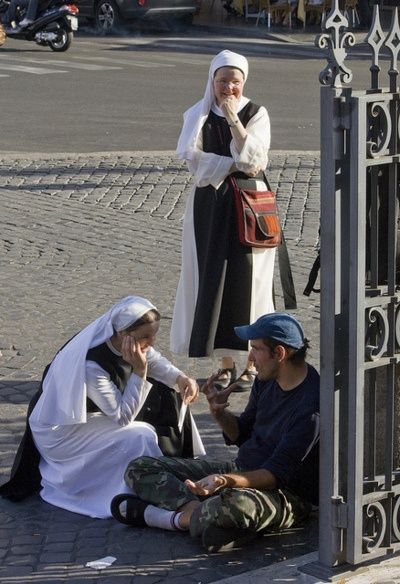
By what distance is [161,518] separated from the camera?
17.6 feet

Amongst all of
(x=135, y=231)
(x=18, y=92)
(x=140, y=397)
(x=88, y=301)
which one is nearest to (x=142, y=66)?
(x=18, y=92)

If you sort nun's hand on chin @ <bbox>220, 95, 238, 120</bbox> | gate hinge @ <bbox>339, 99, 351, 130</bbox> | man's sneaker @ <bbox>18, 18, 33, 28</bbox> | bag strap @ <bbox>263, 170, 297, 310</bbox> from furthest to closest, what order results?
1. man's sneaker @ <bbox>18, 18, 33, 28</bbox>
2. bag strap @ <bbox>263, 170, 297, 310</bbox>
3. nun's hand on chin @ <bbox>220, 95, 238, 120</bbox>
4. gate hinge @ <bbox>339, 99, 351, 130</bbox>

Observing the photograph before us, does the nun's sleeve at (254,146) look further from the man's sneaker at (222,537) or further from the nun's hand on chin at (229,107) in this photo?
the man's sneaker at (222,537)

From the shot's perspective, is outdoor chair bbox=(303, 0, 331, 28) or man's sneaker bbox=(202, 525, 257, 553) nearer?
man's sneaker bbox=(202, 525, 257, 553)

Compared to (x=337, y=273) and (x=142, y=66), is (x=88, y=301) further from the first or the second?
(x=142, y=66)

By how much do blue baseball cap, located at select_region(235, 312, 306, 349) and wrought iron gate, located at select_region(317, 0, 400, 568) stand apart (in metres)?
0.49

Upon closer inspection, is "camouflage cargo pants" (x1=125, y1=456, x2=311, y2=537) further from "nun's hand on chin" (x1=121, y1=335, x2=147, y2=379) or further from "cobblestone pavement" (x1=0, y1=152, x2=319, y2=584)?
"nun's hand on chin" (x1=121, y1=335, x2=147, y2=379)

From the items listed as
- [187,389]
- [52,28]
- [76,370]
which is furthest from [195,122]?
[52,28]

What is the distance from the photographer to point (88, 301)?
29.7ft

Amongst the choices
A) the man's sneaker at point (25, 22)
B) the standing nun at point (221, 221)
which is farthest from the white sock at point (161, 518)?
the man's sneaker at point (25, 22)

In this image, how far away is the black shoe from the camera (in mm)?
5410

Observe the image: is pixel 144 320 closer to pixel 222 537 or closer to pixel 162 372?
pixel 162 372

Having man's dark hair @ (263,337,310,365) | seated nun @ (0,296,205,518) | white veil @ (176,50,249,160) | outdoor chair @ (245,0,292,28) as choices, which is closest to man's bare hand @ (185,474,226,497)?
man's dark hair @ (263,337,310,365)

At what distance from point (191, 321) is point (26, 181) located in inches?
252
